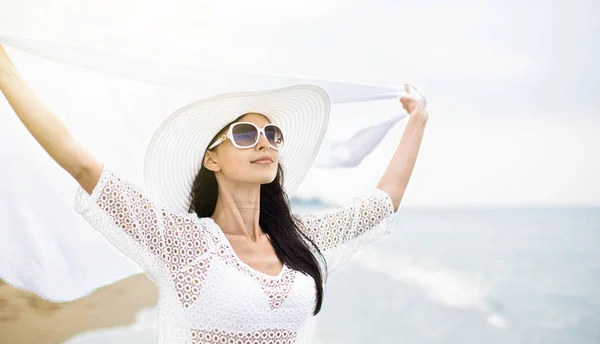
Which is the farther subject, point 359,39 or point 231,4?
point 359,39

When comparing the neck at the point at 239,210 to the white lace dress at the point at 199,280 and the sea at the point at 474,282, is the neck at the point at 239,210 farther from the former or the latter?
the sea at the point at 474,282

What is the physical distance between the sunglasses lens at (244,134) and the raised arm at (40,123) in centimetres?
33

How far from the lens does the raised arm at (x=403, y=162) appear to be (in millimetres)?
1596

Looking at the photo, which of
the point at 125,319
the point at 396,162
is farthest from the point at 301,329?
the point at 125,319

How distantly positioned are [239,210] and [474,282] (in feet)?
6.49

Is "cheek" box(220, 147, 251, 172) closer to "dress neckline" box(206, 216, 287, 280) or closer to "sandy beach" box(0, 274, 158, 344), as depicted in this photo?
"dress neckline" box(206, 216, 287, 280)

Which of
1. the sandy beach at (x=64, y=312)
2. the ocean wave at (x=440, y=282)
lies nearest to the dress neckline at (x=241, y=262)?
the sandy beach at (x=64, y=312)

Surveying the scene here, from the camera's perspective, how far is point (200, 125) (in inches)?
57.6

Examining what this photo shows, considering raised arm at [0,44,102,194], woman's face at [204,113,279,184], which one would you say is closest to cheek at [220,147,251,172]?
woman's face at [204,113,279,184]

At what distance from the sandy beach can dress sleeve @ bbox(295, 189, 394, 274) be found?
47.2 inches

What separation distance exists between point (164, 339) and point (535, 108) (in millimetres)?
2358

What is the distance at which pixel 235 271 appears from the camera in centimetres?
135

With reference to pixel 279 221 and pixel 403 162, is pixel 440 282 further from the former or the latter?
pixel 279 221

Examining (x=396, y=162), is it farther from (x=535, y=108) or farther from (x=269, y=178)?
(x=535, y=108)
